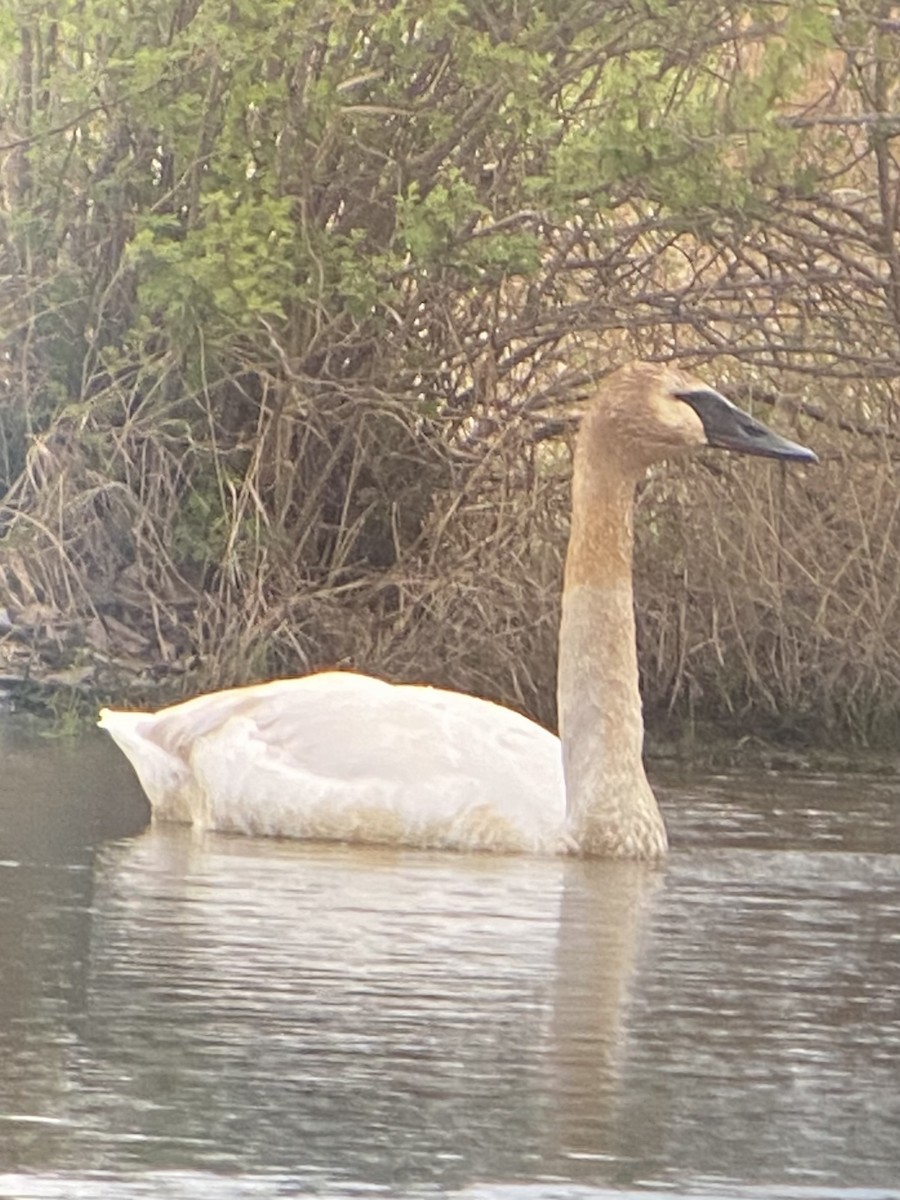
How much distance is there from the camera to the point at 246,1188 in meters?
4.66

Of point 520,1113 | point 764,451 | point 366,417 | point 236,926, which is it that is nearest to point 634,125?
point 764,451

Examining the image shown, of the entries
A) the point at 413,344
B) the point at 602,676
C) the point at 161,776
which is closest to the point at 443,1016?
the point at 602,676

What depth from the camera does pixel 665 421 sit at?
914cm

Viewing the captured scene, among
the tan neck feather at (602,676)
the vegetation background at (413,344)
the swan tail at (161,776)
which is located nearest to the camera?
the tan neck feather at (602,676)

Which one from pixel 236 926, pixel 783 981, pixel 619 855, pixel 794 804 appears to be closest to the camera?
pixel 783 981

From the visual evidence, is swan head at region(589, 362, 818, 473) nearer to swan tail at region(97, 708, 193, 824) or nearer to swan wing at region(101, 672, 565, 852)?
swan wing at region(101, 672, 565, 852)

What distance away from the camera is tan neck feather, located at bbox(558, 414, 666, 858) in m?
8.67

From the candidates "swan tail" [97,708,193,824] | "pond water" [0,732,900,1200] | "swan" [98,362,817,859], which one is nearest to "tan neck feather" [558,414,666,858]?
"swan" [98,362,817,859]

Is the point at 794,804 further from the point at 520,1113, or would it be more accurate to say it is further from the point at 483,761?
the point at 520,1113

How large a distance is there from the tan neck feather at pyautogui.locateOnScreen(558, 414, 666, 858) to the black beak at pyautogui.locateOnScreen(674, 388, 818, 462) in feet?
0.81

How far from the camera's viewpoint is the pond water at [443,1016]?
4922mm

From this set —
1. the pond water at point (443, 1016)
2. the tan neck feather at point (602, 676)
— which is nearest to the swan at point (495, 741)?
the tan neck feather at point (602, 676)

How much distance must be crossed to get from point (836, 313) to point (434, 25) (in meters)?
1.71

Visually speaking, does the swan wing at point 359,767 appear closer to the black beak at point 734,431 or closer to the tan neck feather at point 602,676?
the tan neck feather at point 602,676
